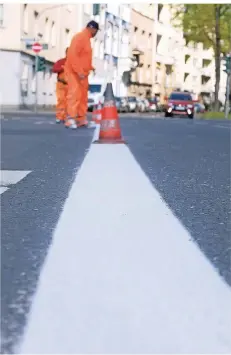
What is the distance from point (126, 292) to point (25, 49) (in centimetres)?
4438

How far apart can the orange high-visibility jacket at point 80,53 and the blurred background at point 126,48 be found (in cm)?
2031

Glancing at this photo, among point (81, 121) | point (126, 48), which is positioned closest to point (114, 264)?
point (81, 121)

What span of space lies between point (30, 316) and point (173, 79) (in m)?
86.8

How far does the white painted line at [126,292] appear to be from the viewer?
208 centimetres

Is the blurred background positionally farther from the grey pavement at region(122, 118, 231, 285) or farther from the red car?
the grey pavement at region(122, 118, 231, 285)

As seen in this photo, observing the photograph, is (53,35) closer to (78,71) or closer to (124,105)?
(124,105)

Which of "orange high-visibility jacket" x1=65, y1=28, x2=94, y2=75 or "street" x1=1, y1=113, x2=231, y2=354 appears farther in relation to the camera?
"orange high-visibility jacket" x1=65, y1=28, x2=94, y2=75

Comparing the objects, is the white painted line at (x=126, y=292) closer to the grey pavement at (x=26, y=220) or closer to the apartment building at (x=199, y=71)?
the grey pavement at (x=26, y=220)

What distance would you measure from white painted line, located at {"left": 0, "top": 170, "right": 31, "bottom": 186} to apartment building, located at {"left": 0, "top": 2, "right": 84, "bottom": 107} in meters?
36.3

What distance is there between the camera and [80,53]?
15.7 m

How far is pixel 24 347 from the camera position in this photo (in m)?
2.02

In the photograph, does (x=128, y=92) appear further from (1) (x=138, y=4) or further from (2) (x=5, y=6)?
(2) (x=5, y=6)

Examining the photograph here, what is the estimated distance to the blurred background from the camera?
149 ft

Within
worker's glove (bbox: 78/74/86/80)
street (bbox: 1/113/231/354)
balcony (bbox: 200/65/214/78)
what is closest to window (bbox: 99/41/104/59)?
balcony (bbox: 200/65/214/78)
